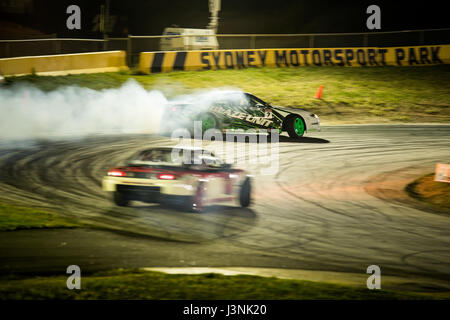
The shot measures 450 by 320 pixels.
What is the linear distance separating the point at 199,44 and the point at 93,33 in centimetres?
1703

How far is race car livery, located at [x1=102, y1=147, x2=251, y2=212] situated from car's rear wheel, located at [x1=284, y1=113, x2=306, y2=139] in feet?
24.8

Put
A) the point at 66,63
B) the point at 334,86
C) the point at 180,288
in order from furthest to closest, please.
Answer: the point at 334,86 → the point at 66,63 → the point at 180,288

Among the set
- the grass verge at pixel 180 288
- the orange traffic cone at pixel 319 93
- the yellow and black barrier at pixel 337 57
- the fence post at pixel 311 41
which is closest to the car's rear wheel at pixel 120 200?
the grass verge at pixel 180 288

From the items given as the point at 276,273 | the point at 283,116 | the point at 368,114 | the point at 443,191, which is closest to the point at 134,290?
the point at 276,273

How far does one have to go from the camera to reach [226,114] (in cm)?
1730

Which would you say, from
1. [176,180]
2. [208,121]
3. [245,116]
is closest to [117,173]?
[176,180]

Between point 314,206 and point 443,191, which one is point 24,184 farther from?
point 443,191

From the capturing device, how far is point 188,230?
9.52 metres

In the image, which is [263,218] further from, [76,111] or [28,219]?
[76,111]

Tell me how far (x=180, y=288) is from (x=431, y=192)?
342 inches

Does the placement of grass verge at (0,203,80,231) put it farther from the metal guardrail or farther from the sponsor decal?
the metal guardrail

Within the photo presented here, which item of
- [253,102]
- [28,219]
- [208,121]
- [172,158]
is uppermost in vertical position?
[253,102]

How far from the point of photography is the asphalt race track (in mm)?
8062

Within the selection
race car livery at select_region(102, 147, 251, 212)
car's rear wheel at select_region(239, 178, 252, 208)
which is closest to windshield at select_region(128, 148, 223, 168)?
race car livery at select_region(102, 147, 251, 212)
